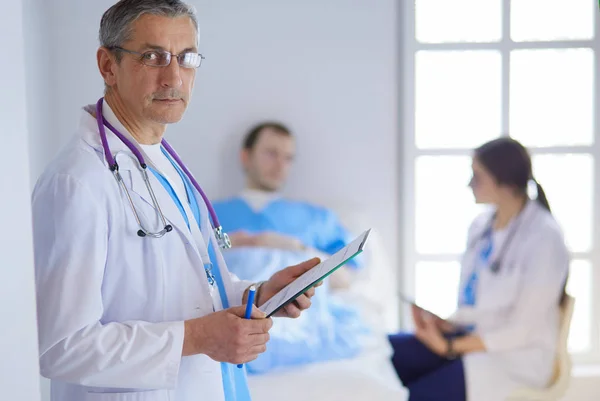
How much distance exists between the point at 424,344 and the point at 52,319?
6.67 feet

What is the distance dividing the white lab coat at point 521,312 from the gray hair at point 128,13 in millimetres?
1725

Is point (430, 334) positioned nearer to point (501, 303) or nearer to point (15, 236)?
point (501, 303)

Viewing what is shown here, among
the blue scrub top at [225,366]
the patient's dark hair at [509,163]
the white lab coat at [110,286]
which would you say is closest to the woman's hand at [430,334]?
the patient's dark hair at [509,163]

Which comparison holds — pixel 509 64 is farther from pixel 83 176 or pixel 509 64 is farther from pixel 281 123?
pixel 83 176

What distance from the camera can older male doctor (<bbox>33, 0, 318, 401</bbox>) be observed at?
97cm

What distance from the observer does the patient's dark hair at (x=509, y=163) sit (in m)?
2.62

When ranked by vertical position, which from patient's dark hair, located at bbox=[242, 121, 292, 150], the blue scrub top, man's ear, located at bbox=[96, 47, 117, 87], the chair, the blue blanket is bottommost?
the chair

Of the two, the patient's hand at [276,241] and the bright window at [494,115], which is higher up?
the bright window at [494,115]

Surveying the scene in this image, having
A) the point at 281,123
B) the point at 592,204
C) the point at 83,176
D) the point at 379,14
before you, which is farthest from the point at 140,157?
the point at 592,204

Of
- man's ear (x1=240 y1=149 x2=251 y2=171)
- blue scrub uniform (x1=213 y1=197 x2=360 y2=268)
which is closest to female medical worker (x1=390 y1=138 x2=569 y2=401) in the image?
blue scrub uniform (x1=213 y1=197 x2=360 y2=268)

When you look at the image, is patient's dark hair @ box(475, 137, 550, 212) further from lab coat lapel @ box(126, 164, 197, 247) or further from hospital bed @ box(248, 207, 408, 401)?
lab coat lapel @ box(126, 164, 197, 247)

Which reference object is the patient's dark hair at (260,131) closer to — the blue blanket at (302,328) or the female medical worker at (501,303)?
the blue blanket at (302,328)

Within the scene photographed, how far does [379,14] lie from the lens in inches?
125

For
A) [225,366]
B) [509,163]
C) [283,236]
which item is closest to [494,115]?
[509,163]
